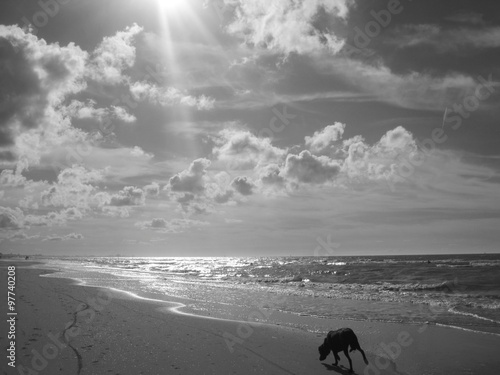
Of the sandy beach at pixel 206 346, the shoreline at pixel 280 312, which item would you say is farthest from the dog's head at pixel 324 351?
the shoreline at pixel 280 312

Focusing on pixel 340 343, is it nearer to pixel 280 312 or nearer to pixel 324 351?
pixel 324 351

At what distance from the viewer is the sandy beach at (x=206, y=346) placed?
8133 mm

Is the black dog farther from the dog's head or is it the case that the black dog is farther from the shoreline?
the shoreline

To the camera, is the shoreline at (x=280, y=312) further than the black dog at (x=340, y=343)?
Yes

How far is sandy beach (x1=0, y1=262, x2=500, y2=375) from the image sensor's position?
813 cm

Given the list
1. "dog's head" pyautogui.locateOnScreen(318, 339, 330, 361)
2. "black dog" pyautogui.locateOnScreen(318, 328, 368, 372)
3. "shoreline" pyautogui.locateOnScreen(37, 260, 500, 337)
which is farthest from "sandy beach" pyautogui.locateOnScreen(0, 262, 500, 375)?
"shoreline" pyautogui.locateOnScreen(37, 260, 500, 337)

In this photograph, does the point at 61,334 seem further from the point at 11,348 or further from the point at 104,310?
the point at 104,310

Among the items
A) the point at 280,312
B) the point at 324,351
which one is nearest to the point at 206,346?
the point at 324,351

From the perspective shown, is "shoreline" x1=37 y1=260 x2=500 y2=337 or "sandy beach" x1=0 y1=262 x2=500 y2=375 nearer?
"sandy beach" x1=0 y1=262 x2=500 y2=375

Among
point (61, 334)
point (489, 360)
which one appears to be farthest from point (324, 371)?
point (61, 334)

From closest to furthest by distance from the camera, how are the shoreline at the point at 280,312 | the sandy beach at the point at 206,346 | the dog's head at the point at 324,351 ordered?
1. the sandy beach at the point at 206,346
2. the dog's head at the point at 324,351
3. the shoreline at the point at 280,312

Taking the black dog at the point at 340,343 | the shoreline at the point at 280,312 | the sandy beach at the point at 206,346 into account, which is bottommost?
the shoreline at the point at 280,312

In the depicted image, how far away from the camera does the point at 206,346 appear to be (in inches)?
390

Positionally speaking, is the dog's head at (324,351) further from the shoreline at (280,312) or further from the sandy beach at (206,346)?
the shoreline at (280,312)
